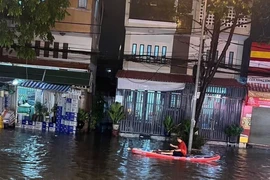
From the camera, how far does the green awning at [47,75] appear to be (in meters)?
23.7

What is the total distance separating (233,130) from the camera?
24500 millimetres

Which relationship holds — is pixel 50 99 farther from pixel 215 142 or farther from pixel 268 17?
pixel 268 17

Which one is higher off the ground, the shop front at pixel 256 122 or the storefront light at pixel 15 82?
the storefront light at pixel 15 82

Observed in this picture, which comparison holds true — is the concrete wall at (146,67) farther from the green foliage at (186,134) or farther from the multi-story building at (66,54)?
the green foliage at (186,134)

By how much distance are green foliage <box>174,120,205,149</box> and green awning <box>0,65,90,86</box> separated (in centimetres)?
625

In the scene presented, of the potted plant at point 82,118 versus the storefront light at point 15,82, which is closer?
the storefront light at point 15,82

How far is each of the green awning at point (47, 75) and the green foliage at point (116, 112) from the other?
7.50ft

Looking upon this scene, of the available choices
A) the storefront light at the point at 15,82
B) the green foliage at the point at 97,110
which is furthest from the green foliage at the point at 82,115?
the storefront light at the point at 15,82

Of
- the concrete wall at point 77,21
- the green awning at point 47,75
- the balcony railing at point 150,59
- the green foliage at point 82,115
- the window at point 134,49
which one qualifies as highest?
the concrete wall at point 77,21

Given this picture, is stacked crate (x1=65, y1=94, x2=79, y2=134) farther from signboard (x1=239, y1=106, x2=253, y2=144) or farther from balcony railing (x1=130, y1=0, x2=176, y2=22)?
signboard (x1=239, y1=106, x2=253, y2=144)

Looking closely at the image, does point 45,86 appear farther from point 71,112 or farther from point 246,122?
point 246,122

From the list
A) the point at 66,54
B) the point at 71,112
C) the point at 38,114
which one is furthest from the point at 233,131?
the point at 38,114

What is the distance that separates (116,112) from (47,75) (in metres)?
4.83

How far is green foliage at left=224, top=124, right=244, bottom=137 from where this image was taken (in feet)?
80.5
